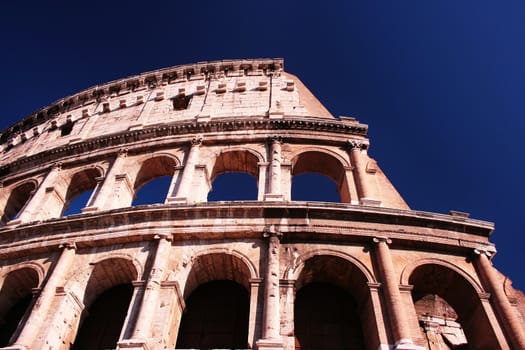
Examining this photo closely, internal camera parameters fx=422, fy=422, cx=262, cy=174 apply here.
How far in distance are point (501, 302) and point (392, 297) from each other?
2481 mm

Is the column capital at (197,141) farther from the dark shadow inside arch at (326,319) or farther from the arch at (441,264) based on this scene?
the arch at (441,264)

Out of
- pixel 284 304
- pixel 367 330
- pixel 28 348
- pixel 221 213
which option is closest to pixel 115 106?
pixel 221 213

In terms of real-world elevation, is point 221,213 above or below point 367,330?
above

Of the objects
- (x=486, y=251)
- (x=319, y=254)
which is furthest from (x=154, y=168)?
(x=486, y=251)

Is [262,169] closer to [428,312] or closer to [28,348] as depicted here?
[428,312]

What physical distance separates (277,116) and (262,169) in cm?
272

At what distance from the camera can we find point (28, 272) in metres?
10.8

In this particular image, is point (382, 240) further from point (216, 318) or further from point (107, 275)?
point (107, 275)

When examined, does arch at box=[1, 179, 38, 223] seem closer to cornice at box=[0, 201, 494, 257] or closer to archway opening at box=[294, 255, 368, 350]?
cornice at box=[0, 201, 494, 257]

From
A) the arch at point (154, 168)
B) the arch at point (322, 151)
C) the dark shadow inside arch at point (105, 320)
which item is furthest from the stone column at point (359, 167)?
the dark shadow inside arch at point (105, 320)

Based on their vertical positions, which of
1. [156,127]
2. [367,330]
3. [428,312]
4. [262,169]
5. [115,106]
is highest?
[115,106]

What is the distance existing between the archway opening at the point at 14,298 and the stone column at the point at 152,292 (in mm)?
3529

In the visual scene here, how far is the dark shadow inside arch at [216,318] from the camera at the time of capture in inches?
367

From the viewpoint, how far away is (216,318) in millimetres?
9742
